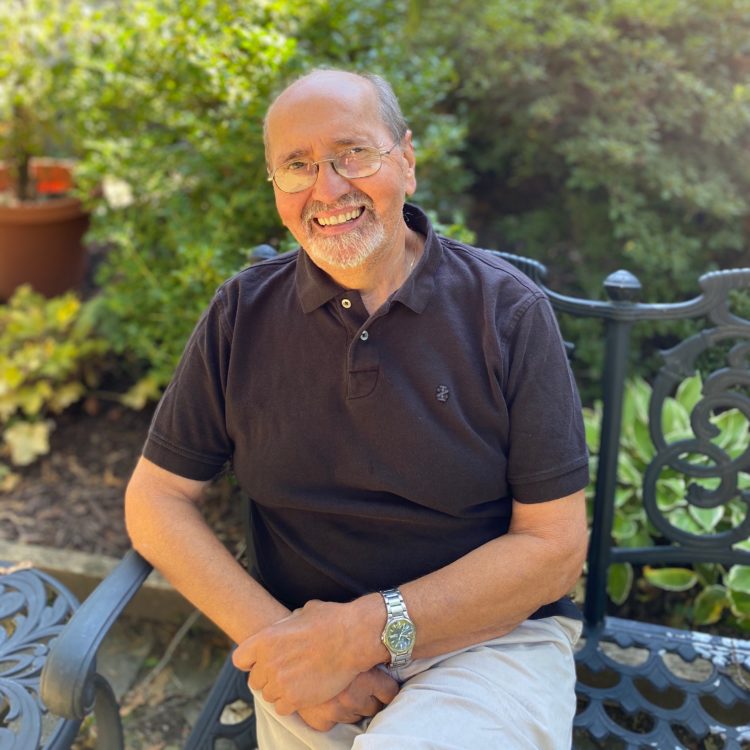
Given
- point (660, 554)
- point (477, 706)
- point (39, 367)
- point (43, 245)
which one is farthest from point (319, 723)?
point (43, 245)

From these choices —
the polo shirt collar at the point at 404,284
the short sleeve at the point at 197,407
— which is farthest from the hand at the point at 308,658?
the polo shirt collar at the point at 404,284

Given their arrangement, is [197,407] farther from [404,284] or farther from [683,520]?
[683,520]

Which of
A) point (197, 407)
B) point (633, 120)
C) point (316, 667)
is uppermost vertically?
point (633, 120)

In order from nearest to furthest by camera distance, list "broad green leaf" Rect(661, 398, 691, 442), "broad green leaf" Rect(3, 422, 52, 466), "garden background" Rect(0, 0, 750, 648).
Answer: "broad green leaf" Rect(661, 398, 691, 442) < "garden background" Rect(0, 0, 750, 648) < "broad green leaf" Rect(3, 422, 52, 466)

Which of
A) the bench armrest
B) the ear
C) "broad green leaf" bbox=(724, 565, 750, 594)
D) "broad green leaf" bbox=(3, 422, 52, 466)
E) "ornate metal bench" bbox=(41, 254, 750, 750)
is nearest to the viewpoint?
the bench armrest

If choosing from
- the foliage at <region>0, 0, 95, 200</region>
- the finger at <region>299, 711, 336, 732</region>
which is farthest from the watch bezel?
the foliage at <region>0, 0, 95, 200</region>

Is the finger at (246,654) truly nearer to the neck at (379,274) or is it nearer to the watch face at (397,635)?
the watch face at (397,635)

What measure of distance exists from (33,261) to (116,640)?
246 centimetres

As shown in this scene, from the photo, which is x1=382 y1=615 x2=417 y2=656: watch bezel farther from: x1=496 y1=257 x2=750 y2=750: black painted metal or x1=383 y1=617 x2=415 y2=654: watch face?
x1=496 y1=257 x2=750 y2=750: black painted metal

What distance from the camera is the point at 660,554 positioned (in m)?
2.21

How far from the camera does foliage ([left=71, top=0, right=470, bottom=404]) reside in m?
2.90

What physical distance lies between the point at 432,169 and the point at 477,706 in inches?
85.6

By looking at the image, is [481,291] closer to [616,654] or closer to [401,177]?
[401,177]

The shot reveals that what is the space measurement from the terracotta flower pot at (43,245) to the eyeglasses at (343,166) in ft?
9.74
